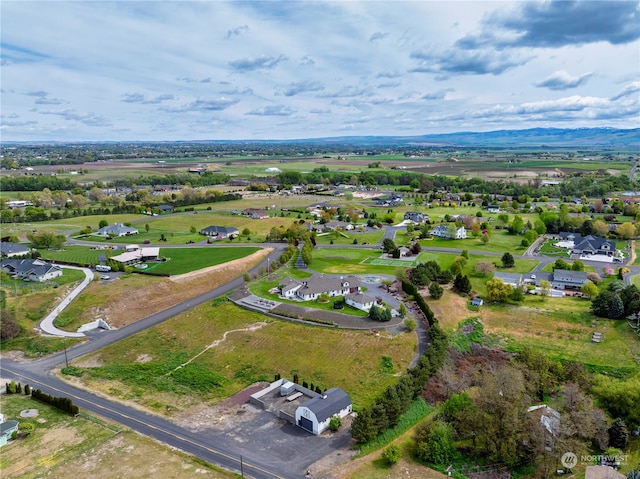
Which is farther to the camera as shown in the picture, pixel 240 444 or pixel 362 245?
pixel 362 245

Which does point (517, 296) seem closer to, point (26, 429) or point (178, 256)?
point (178, 256)

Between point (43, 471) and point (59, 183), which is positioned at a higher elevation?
point (59, 183)

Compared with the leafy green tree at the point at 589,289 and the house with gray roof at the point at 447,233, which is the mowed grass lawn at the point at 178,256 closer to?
the house with gray roof at the point at 447,233

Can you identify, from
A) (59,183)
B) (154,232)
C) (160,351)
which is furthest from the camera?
(59,183)

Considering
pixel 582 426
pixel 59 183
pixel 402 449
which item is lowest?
pixel 402 449

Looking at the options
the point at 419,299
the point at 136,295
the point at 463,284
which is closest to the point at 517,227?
the point at 463,284

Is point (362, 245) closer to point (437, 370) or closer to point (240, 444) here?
point (437, 370)

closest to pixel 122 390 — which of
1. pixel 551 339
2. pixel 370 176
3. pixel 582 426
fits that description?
pixel 582 426
